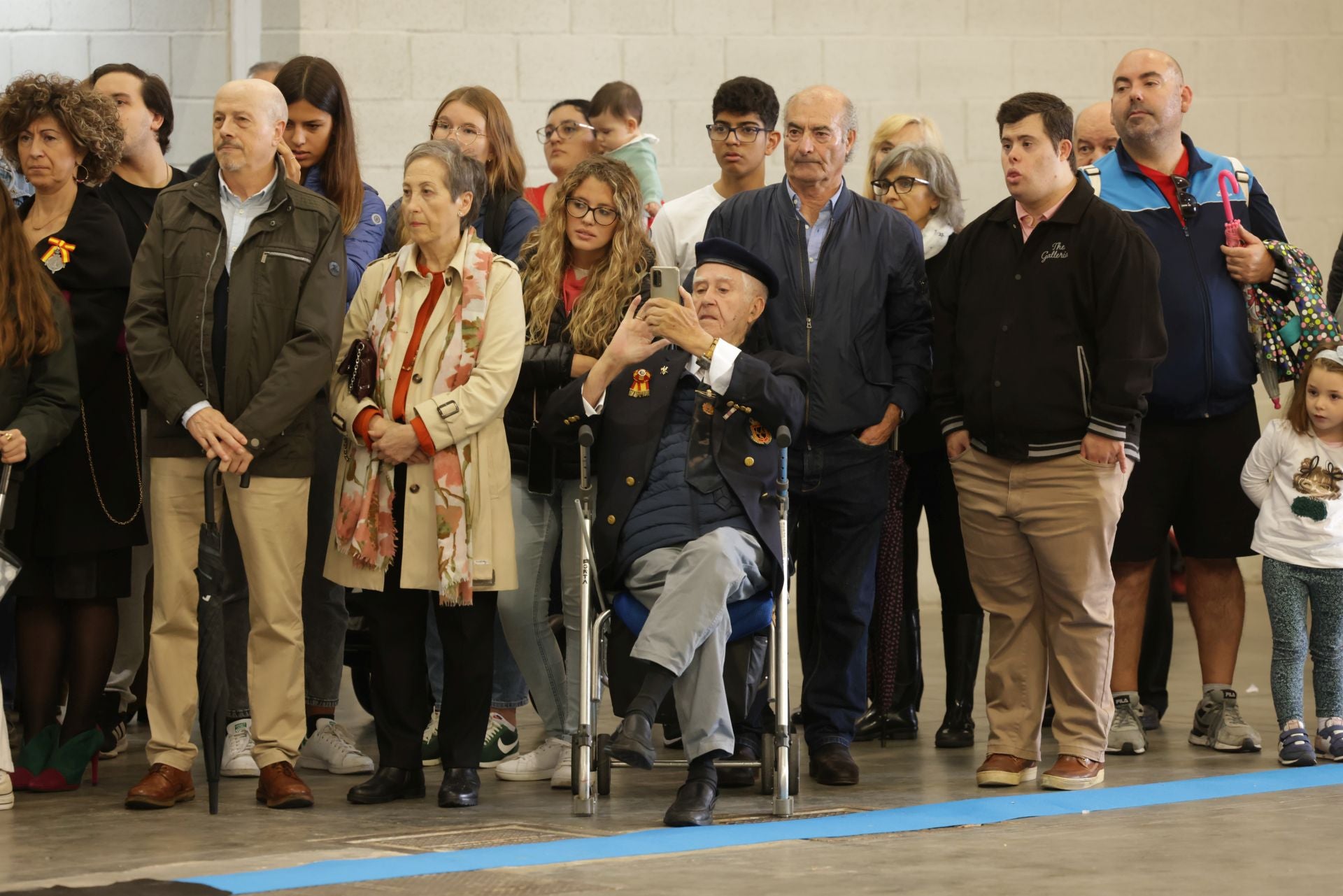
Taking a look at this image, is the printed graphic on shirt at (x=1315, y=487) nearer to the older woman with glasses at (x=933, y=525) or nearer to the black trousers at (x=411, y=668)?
the older woman with glasses at (x=933, y=525)

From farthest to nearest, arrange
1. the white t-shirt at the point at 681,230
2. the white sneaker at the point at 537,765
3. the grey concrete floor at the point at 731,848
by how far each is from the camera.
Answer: the white t-shirt at the point at 681,230
the white sneaker at the point at 537,765
the grey concrete floor at the point at 731,848

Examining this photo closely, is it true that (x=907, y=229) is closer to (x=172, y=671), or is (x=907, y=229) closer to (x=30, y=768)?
(x=172, y=671)

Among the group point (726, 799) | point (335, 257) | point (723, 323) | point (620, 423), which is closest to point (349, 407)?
point (335, 257)

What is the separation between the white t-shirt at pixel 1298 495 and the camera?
4.72 metres

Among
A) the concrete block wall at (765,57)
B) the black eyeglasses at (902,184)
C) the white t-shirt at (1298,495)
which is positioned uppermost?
the concrete block wall at (765,57)

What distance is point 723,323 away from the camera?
427 centimetres

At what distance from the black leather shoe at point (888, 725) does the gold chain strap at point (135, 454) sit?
6.66 ft

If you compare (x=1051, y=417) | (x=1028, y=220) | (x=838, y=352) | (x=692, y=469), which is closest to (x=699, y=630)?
(x=692, y=469)

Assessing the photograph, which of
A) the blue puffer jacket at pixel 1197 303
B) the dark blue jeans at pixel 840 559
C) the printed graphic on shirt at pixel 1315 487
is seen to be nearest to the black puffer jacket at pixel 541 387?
the dark blue jeans at pixel 840 559

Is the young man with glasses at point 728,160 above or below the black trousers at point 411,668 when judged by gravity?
above

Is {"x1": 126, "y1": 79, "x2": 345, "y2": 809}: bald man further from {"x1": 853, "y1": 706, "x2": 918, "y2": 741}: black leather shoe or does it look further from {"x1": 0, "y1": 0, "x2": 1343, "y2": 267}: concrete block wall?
{"x1": 0, "y1": 0, "x2": 1343, "y2": 267}: concrete block wall

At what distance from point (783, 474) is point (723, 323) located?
0.41 metres

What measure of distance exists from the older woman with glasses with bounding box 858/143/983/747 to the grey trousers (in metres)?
1.15

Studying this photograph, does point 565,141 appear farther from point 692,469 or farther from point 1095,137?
point 692,469
